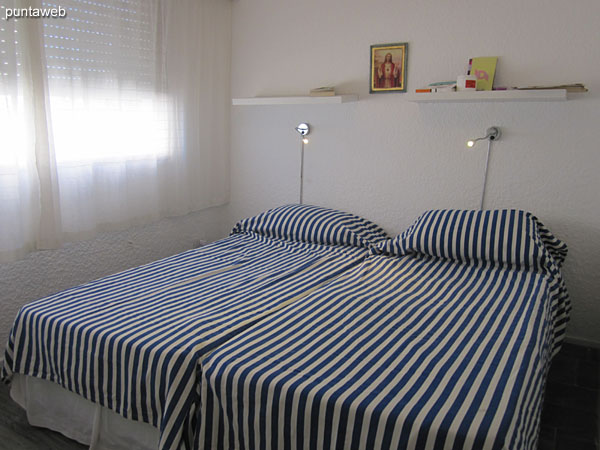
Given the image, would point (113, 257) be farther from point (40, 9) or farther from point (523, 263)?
point (523, 263)

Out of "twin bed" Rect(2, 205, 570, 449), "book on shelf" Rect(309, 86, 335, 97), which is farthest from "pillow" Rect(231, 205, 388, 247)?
Answer: "book on shelf" Rect(309, 86, 335, 97)

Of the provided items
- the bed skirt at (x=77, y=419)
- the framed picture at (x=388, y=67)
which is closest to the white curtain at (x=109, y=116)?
the bed skirt at (x=77, y=419)

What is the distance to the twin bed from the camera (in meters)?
1.44

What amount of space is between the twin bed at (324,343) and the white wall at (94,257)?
56 centimetres

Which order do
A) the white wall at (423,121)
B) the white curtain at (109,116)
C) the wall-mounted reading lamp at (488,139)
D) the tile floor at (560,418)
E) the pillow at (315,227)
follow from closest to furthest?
the tile floor at (560,418) → the white curtain at (109,116) → the white wall at (423,121) → the wall-mounted reading lamp at (488,139) → the pillow at (315,227)

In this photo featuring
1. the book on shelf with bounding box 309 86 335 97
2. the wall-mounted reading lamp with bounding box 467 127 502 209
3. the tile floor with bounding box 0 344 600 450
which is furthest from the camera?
the book on shelf with bounding box 309 86 335 97

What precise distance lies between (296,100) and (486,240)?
157 cm

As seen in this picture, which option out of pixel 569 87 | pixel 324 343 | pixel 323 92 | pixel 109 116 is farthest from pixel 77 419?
pixel 569 87

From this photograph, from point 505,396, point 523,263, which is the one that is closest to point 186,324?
point 505,396

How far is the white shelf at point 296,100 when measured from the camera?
324 centimetres

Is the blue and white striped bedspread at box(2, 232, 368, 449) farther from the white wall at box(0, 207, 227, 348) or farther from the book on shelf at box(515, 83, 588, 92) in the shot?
the book on shelf at box(515, 83, 588, 92)

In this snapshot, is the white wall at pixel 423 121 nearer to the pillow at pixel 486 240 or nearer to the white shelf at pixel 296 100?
the white shelf at pixel 296 100

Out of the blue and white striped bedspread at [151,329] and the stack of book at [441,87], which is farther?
the stack of book at [441,87]

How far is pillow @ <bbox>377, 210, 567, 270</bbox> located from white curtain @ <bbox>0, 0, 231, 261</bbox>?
1.65 metres
